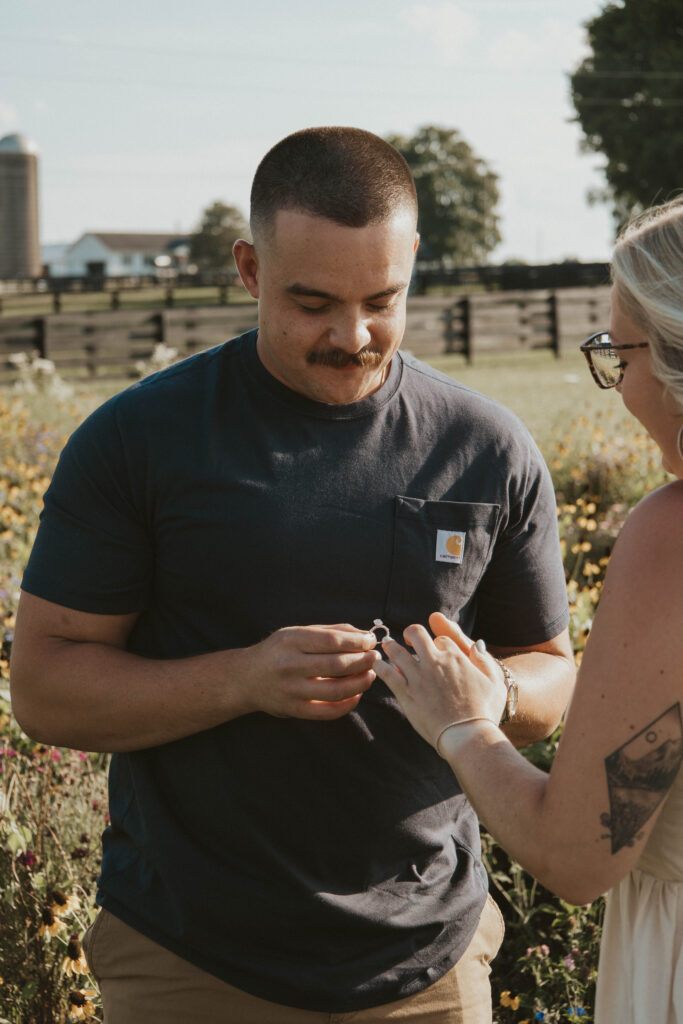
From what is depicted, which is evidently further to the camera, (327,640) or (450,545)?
(450,545)

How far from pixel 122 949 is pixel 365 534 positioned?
3.25 feet

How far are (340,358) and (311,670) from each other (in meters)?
0.67

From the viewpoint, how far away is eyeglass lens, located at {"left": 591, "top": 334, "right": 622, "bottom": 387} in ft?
6.19

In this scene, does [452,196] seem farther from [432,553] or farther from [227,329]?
[432,553]

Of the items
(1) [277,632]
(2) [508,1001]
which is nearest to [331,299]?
(1) [277,632]

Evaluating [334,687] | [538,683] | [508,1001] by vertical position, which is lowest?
[508,1001]

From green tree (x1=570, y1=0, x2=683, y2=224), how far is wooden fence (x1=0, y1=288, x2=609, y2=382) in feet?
63.2

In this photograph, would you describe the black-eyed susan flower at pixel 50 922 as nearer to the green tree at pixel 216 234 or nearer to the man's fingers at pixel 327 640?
the man's fingers at pixel 327 640

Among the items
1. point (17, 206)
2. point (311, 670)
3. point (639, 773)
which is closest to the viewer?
point (639, 773)

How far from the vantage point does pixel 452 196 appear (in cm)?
9369

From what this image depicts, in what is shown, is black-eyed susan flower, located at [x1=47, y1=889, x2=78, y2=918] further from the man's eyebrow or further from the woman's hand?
the man's eyebrow

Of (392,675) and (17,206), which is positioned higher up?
(392,675)

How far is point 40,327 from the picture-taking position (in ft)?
64.0

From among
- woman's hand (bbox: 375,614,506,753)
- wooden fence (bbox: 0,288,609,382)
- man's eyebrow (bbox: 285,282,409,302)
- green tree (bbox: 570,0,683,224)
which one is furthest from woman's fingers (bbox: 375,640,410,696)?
green tree (bbox: 570,0,683,224)
